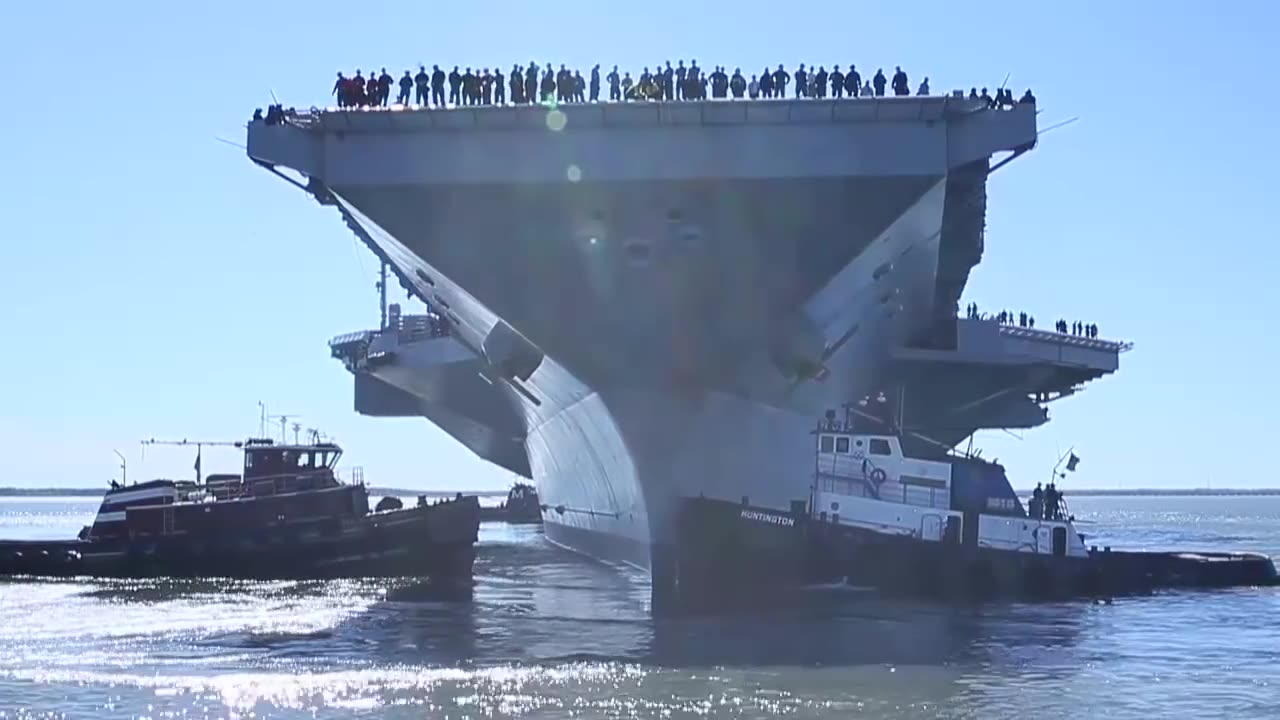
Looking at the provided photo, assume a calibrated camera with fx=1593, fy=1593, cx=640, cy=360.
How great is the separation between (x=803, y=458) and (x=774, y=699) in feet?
38.0

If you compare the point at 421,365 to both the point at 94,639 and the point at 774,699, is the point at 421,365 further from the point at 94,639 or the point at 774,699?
the point at 774,699

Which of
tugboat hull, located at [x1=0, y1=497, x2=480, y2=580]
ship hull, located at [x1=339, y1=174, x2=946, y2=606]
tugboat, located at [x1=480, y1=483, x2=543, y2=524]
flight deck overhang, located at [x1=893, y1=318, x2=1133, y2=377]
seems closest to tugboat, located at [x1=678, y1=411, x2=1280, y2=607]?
ship hull, located at [x1=339, y1=174, x2=946, y2=606]

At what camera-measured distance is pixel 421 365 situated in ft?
112

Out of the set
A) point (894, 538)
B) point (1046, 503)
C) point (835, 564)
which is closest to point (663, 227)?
point (835, 564)

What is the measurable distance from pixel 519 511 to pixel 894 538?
129 feet

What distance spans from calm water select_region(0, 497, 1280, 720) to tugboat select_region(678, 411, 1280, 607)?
0.78 m

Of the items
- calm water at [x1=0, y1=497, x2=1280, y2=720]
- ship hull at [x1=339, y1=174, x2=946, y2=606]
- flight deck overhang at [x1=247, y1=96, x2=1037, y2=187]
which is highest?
flight deck overhang at [x1=247, y1=96, x2=1037, y2=187]

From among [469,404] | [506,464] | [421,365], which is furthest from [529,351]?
[506,464]

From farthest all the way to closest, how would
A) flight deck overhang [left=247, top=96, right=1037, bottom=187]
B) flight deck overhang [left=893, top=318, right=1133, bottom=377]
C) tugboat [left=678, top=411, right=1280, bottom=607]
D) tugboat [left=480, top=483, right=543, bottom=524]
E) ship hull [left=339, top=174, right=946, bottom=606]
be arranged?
tugboat [left=480, top=483, right=543, bottom=524] < flight deck overhang [left=893, top=318, right=1133, bottom=377] < tugboat [left=678, top=411, right=1280, bottom=607] < ship hull [left=339, top=174, right=946, bottom=606] < flight deck overhang [left=247, top=96, right=1037, bottom=187]

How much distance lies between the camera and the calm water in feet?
Result: 47.8

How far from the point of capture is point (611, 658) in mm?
17375

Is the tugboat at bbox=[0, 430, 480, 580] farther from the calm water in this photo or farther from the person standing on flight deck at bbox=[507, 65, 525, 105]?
the person standing on flight deck at bbox=[507, 65, 525, 105]

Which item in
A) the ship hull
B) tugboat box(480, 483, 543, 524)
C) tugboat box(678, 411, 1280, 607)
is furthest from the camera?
tugboat box(480, 483, 543, 524)

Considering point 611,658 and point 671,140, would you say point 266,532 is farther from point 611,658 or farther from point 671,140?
point 611,658
